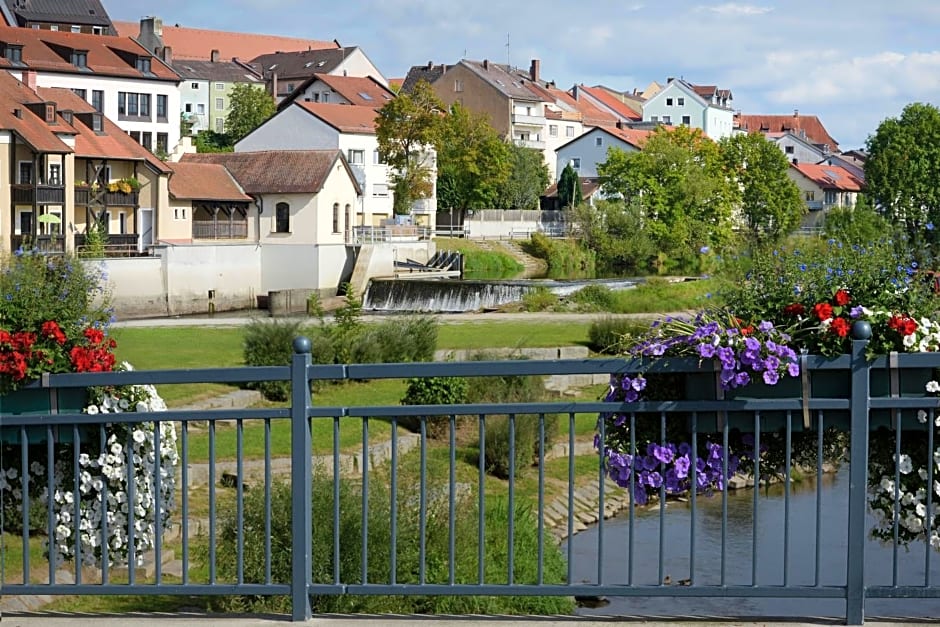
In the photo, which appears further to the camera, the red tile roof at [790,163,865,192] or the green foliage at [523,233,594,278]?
the red tile roof at [790,163,865,192]

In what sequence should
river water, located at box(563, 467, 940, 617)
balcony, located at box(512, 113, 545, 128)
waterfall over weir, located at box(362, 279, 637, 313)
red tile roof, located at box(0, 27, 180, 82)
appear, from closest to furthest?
river water, located at box(563, 467, 940, 617) < waterfall over weir, located at box(362, 279, 637, 313) < red tile roof, located at box(0, 27, 180, 82) < balcony, located at box(512, 113, 545, 128)

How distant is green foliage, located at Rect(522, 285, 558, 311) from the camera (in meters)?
41.9

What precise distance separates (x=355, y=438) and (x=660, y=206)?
64.9m

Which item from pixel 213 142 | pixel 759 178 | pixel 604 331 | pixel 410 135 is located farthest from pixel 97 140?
pixel 759 178

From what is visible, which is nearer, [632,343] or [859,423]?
[859,423]

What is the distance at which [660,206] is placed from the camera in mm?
79375

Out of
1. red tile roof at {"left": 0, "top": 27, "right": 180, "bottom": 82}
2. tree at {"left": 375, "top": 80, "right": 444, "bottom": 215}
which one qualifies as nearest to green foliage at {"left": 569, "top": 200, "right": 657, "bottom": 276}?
tree at {"left": 375, "top": 80, "right": 444, "bottom": 215}

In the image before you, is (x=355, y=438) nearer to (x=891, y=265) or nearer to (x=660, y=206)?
(x=891, y=265)

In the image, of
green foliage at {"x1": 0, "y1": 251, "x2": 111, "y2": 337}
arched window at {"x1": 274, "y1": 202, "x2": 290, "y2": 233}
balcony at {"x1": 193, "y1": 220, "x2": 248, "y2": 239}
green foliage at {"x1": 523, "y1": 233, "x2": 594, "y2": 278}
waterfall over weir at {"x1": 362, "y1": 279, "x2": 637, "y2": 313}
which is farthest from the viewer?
green foliage at {"x1": 523, "y1": 233, "x2": 594, "y2": 278}

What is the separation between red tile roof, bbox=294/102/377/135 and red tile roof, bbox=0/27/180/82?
10.8m

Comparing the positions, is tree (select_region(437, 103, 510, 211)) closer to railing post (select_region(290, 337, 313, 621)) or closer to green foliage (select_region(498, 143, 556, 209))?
green foliage (select_region(498, 143, 556, 209))

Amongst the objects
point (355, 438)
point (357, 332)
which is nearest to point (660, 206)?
point (357, 332)

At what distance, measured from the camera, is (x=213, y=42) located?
447 feet

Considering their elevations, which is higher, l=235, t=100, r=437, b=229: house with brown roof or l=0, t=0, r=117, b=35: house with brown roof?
l=0, t=0, r=117, b=35: house with brown roof
